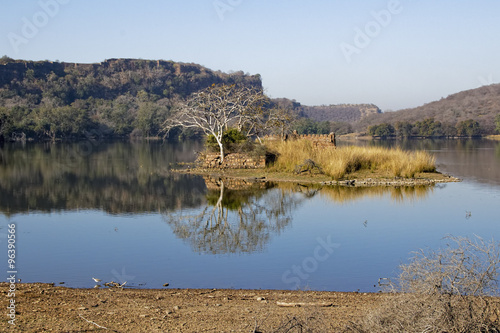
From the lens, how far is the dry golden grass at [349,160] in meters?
20.8

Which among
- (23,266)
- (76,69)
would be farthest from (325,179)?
(76,69)

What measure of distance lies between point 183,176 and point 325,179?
19.2ft

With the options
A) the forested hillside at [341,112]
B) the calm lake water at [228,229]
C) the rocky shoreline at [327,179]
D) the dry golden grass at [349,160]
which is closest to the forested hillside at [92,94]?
the forested hillside at [341,112]

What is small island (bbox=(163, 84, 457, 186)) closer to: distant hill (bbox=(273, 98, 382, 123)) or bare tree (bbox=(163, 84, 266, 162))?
bare tree (bbox=(163, 84, 266, 162))

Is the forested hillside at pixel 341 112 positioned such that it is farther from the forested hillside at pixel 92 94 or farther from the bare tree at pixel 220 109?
the bare tree at pixel 220 109

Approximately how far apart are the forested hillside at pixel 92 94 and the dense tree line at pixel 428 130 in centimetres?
2993

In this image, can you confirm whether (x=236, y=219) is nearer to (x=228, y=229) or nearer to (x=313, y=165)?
(x=228, y=229)

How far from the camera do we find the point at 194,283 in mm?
7680

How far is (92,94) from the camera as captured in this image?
99.1 meters

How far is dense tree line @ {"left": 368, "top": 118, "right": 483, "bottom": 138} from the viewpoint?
76.8 m

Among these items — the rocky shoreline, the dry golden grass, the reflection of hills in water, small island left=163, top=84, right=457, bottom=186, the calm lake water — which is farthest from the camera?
the dry golden grass

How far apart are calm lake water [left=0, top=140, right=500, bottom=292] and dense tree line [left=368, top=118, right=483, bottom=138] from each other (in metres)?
57.6

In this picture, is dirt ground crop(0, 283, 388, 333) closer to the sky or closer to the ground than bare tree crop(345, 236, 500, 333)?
closer to the ground

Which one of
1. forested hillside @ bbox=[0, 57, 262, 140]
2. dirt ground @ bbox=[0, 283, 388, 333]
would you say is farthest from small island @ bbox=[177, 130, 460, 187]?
forested hillside @ bbox=[0, 57, 262, 140]
